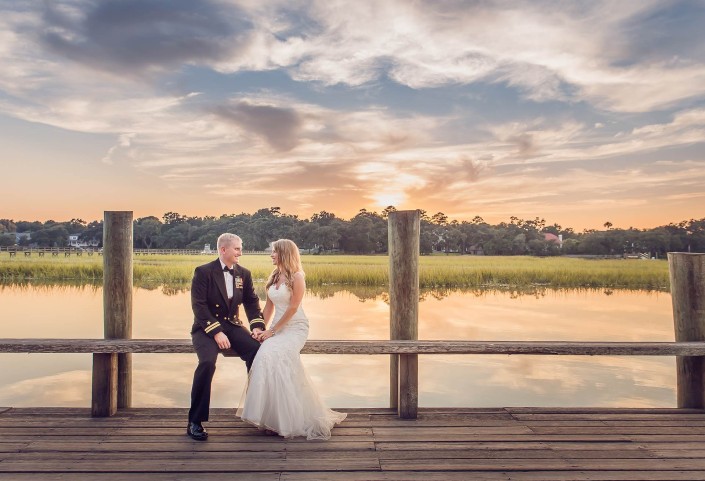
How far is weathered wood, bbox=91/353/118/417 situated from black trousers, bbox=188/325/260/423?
963 millimetres

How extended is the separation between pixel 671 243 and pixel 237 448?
56616 millimetres

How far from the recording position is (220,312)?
5.02 m

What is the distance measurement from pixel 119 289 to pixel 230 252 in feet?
4.33

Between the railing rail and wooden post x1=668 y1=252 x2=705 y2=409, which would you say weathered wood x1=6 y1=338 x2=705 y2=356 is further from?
wooden post x1=668 y1=252 x2=705 y2=409

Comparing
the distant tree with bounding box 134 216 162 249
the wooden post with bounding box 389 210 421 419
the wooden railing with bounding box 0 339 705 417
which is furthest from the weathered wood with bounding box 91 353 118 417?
the distant tree with bounding box 134 216 162 249

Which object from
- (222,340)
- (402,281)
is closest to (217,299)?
(222,340)

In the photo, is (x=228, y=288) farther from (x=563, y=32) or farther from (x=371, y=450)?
(x=563, y=32)

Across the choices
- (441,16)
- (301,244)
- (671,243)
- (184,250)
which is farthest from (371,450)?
(184,250)

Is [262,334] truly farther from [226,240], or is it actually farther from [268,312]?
[226,240]

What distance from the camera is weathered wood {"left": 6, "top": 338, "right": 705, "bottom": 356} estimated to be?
498cm

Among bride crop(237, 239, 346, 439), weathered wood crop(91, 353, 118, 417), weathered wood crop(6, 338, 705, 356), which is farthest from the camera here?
weathered wood crop(91, 353, 118, 417)

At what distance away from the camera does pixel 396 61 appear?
62.2ft

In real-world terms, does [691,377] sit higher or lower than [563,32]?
lower

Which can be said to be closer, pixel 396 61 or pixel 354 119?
pixel 396 61
